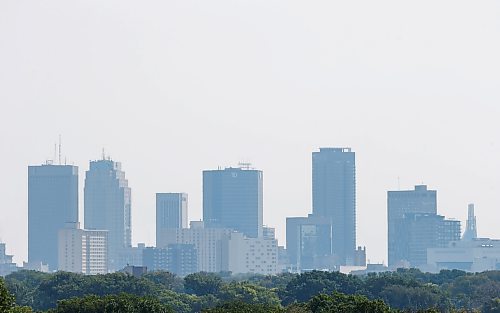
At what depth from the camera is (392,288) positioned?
593 feet

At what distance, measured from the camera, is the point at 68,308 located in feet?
361

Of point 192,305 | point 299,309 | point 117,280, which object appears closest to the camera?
point 299,309

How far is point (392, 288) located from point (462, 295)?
34.6 feet

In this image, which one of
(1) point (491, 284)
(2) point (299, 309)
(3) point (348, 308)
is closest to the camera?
(3) point (348, 308)

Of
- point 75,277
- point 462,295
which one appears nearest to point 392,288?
point 462,295

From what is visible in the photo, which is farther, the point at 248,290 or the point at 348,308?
the point at 248,290

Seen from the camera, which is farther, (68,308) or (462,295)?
(462,295)

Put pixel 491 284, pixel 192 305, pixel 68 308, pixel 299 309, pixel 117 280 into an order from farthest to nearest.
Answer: pixel 491 284 < pixel 117 280 < pixel 192 305 < pixel 68 308 < pixel 299 309

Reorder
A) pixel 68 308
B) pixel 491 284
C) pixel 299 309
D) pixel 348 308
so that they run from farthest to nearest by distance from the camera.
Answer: pixel 491 284, pixel 68 308, pixel 299 309, pixel 348 308

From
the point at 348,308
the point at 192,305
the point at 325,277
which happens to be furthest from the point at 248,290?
the point at 348,308

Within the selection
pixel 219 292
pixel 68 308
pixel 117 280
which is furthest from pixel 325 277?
pixel 68 308

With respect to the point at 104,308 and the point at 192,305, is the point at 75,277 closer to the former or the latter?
the point at 192,305

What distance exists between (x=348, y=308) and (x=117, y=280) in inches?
3582

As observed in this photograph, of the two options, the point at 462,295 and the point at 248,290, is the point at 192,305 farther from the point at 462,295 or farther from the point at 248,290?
the point at 462,295
